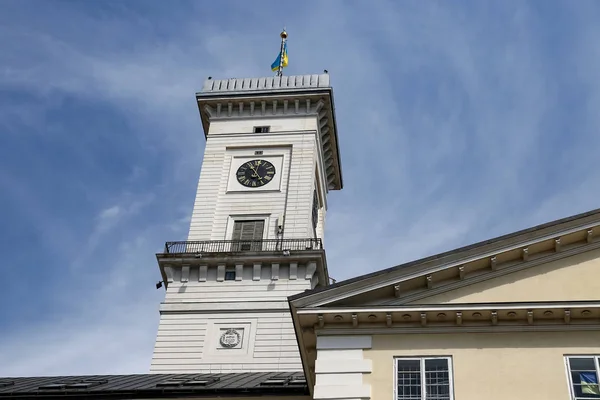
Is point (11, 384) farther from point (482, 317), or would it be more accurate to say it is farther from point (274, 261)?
point (482, 317)

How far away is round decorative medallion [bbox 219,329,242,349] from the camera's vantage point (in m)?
40.8

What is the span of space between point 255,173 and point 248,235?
4.53m

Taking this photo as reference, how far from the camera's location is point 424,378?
68.4ft

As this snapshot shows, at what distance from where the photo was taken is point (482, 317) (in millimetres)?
21641

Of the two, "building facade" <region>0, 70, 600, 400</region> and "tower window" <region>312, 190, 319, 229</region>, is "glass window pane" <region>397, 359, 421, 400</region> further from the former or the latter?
"tower window" <region>312, 190, 319, 229</region>

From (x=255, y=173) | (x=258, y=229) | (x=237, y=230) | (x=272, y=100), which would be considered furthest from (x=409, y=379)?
(x=272, y=100)

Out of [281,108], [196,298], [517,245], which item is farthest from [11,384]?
[281,108]

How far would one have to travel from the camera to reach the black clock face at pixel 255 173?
157 feet

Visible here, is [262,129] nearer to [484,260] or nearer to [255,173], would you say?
[255,173]

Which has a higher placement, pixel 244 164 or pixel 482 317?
pixel 244 164

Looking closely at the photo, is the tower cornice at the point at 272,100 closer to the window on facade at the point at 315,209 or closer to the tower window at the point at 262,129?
the tower window at the point at 262,129

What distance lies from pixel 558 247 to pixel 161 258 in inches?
1004

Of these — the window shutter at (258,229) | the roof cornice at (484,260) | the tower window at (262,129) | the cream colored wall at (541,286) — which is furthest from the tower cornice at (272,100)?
the cream colored wall at (541,286)

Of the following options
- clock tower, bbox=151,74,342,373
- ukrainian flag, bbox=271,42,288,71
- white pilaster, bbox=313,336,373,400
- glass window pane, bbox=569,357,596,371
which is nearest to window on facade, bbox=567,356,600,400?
glass window pane, bbox=569,357,596,371
